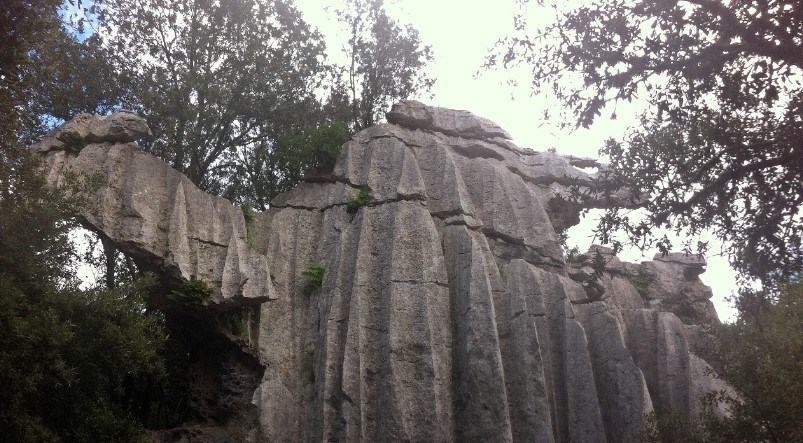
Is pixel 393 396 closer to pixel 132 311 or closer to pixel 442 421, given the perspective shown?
pixel 442 421

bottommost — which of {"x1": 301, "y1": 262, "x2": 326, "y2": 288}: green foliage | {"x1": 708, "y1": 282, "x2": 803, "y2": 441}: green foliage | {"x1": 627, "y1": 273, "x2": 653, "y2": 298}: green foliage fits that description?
{"x1": 708, "y1": 282, "x2": 803, "y2": 441}: green foliage

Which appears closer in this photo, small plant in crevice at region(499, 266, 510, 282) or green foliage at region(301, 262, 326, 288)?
green foliage at region(301, 262, 326, 288)

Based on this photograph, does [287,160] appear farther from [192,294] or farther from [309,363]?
[309,363]

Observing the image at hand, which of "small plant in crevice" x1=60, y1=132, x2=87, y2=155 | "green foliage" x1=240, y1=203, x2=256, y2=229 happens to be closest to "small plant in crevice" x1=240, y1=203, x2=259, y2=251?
"green foliage" x1=240, y1=203, x2=256, y2=229

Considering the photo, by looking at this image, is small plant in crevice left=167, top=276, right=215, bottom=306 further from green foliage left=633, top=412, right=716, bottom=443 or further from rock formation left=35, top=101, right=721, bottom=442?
green foliage left=633, top=412, right=716, bottom=443

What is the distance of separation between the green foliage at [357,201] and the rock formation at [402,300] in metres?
0.06

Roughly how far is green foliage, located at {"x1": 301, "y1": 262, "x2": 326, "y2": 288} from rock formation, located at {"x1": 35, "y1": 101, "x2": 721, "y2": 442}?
79mm

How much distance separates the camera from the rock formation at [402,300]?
593 inches

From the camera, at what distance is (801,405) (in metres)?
13.0

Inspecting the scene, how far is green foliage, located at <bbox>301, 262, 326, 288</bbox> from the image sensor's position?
17375 millimetres

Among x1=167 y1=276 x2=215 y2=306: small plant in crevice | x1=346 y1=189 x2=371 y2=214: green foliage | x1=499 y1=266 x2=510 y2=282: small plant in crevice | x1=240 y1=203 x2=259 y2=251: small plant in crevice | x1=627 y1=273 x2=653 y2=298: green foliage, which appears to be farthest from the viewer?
x1=627 y1=273 x2=653 y2=298: green foliage

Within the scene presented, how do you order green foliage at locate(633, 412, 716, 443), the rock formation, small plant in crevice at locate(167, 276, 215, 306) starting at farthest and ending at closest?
1. small plant in crevice at locate(167, 276, 215, 306)
2. the rock formation
3. green foliage at locate(633, 412, 716, 443)

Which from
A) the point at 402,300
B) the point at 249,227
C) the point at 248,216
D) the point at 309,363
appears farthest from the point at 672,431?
the point at 248,216

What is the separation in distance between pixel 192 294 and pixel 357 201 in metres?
5.44
